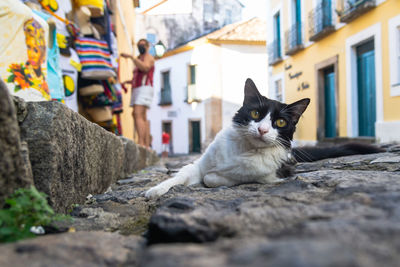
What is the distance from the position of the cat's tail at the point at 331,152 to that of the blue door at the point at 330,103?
290 inches

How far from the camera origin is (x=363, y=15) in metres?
7.82

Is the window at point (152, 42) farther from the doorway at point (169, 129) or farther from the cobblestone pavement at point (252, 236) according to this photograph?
the cobblestone pavement at point (252, 236)

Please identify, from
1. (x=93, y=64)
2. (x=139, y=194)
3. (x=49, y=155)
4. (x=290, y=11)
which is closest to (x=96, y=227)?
(x=49, y=155)

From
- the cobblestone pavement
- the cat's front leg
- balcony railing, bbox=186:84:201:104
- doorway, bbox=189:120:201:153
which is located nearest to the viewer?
the cobblestone pavement

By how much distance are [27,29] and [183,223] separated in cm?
186

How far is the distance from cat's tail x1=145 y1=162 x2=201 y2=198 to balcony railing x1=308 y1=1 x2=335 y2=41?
8.11 m

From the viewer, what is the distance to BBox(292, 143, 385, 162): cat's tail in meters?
3.13

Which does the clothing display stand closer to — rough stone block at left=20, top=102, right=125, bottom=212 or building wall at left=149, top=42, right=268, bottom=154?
rough stone block at left=20, top=102, right=125, bottom=212

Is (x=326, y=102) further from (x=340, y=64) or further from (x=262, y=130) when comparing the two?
(x=262, y=130)

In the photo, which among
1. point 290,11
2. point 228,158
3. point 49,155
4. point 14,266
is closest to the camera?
point 14,266

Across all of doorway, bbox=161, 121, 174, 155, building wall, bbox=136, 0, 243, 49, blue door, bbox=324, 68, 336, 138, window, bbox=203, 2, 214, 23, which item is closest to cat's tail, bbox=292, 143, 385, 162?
blue door, bbox=324, 68, 336, 138

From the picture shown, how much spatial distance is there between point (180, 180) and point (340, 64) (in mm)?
8300

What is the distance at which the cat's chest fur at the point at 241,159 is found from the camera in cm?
211

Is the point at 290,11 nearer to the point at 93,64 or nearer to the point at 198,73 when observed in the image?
the point at 198,73
